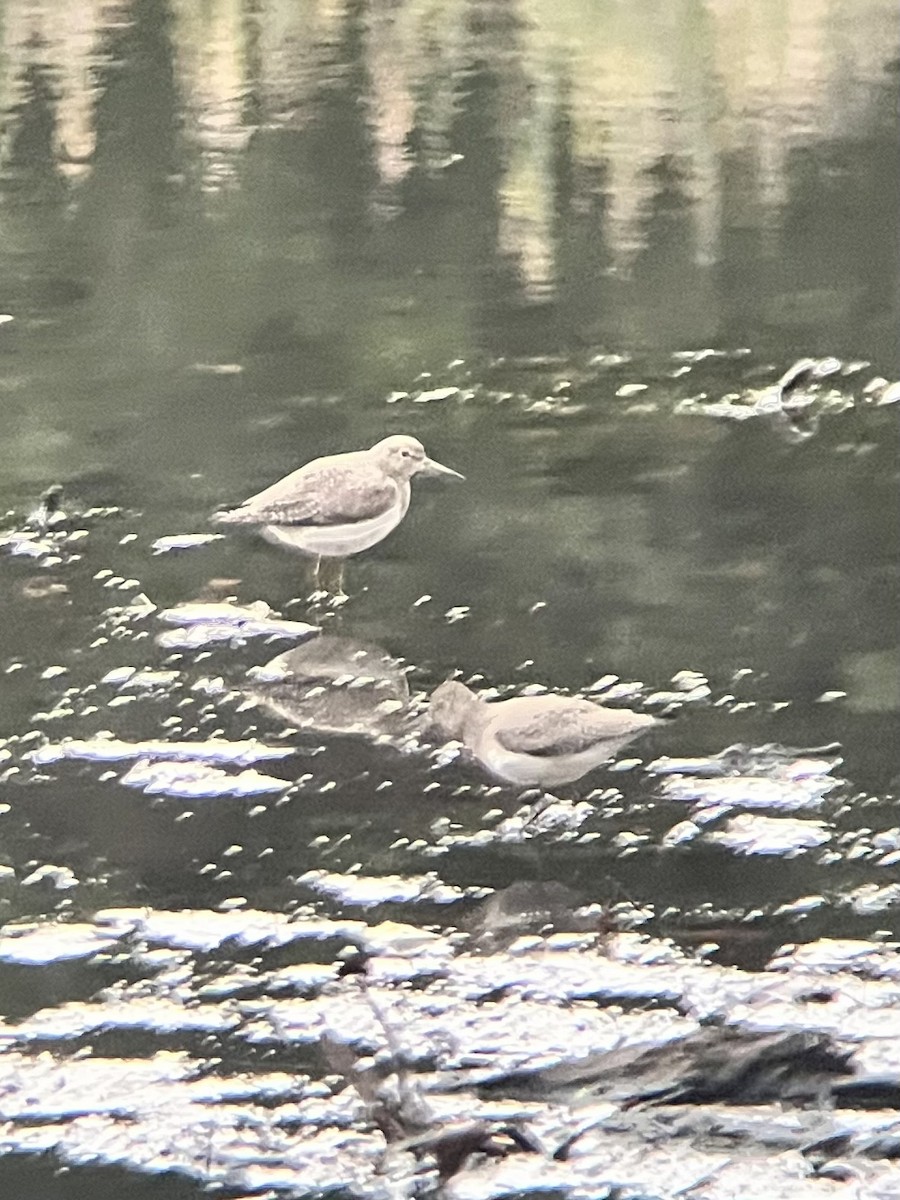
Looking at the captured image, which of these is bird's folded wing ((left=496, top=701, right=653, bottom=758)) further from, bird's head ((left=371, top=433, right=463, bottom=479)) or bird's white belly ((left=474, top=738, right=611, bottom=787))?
bird's head ((left=371, top=433, right=463, bottom=479))

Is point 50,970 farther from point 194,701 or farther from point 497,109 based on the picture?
point 497,109

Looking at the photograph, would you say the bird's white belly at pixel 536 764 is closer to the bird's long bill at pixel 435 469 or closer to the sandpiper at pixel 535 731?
the sandpiper at pixel 535 731

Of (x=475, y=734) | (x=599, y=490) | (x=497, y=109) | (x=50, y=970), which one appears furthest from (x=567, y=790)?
(x=497, y=109)

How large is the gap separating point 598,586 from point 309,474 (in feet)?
0.56

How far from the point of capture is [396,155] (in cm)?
70

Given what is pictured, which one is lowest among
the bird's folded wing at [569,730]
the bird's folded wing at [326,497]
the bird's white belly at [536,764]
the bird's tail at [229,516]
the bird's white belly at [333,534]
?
the bird's white belly at [536,764]

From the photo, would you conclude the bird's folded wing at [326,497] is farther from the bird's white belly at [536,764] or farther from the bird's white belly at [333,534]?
the bird's white belly at [536,764]

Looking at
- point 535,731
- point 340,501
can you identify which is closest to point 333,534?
point 340,501

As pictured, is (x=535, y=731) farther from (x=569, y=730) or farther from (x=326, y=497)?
(x=326, y=497)

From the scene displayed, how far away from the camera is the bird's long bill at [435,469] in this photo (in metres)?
0.68

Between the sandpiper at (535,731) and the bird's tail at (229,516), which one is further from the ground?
the bird's tail at (229,516)

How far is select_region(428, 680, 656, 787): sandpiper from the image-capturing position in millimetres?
652

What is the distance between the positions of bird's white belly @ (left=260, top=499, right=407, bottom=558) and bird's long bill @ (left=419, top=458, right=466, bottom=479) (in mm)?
22

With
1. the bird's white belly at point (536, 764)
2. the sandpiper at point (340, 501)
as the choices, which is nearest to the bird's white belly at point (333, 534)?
the sandpiper at point (340, 501)
